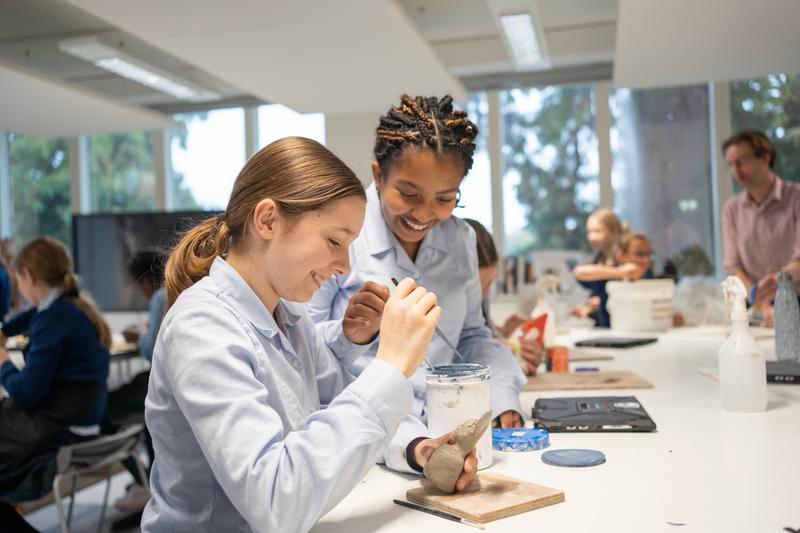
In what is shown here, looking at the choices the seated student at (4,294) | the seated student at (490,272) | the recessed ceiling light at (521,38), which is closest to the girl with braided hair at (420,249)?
the seated student at (490,272)

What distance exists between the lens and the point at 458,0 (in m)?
5.40

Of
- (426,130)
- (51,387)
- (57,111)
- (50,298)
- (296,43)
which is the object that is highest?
(296,43)

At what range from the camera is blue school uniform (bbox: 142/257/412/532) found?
80 cm

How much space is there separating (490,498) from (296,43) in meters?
3.54

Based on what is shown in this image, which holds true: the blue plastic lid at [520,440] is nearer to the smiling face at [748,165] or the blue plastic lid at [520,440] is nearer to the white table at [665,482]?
the white table at [665,482]

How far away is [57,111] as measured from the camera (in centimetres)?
530

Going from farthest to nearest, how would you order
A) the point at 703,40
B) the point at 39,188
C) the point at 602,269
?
1. the point at 39,188
2. the point at 703,40
3. the point at 602,269

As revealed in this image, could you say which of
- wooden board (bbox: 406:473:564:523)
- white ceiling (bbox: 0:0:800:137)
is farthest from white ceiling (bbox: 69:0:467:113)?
wooden board (bbox: 406:473:564:523)

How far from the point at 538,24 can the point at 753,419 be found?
348cm

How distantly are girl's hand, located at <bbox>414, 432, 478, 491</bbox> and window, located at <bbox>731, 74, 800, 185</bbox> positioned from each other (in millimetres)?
5584

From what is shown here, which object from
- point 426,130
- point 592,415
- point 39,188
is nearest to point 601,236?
point 592,415

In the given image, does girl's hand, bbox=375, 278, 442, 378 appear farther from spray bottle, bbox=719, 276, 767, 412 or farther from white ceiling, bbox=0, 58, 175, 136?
white ceiling, bbox=0, 58, 175, 136

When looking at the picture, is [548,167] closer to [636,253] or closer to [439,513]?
[636,253]

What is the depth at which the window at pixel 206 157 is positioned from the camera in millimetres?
6863
